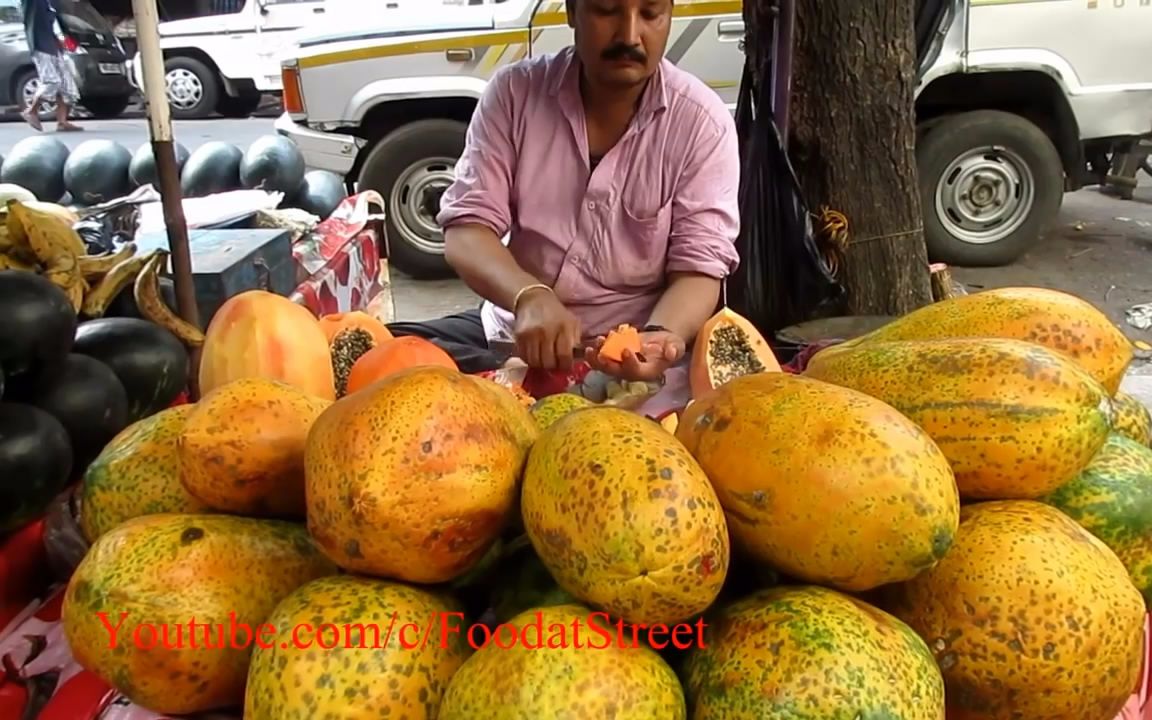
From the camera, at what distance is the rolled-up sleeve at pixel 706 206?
7.55ft

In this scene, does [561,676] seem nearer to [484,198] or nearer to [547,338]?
[547,338]

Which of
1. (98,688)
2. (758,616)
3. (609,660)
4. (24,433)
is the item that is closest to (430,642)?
(609,660)

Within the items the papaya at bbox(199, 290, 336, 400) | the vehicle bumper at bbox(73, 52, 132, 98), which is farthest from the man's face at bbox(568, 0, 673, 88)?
the vehicle bumper at bbox(73, 52, 132, 98)

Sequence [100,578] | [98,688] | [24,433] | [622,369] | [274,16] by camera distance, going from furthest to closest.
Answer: [274,16], [622,369], [24,433], [98,688], [100,578]

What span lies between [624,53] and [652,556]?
158 cm

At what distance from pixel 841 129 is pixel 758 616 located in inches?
102

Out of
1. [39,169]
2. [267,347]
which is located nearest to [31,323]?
[267,347]

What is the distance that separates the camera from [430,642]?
0.87m

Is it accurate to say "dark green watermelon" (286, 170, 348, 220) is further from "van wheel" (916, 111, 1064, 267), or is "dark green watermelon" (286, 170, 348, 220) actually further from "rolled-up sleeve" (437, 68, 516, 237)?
"van wheel" (916, 111, 1064, 267)

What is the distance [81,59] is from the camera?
12.5m

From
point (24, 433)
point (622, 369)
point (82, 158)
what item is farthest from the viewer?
point (82, 158)

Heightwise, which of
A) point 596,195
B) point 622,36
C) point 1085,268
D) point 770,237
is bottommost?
point 1085,268

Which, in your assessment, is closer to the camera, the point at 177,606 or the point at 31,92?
the point at 177,606

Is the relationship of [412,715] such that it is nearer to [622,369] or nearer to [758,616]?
[758,616]
